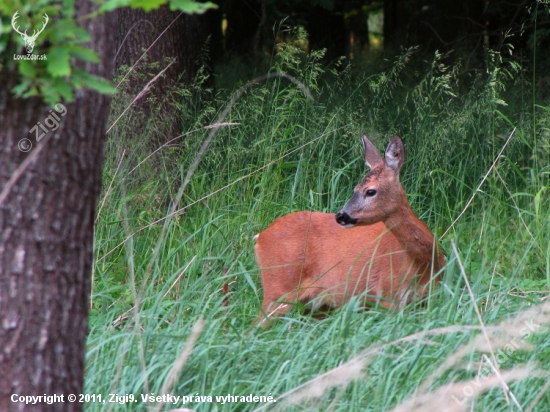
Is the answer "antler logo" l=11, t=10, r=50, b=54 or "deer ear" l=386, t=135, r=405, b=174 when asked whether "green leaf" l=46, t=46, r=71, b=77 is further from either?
"deer ear" l=386, t=135, r=405, b=174

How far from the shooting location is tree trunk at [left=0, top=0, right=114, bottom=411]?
1921mm

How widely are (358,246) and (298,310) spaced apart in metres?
1.01

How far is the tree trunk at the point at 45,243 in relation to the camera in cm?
192

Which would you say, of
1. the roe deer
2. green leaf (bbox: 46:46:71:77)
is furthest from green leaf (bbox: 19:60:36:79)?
the roe deer

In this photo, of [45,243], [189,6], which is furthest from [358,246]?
[189,6]

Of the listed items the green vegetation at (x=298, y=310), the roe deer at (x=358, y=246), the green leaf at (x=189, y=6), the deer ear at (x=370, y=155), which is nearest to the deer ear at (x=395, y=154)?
the roe deer at (x=358, y=246)

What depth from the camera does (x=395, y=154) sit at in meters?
4.49

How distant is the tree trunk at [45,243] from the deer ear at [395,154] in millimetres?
2651

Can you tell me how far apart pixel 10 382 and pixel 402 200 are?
2760mm

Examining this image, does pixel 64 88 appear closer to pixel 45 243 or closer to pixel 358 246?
pixel 45 243

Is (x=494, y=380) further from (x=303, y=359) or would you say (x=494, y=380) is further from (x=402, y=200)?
(x=402, y=200)

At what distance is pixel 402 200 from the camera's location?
431cm

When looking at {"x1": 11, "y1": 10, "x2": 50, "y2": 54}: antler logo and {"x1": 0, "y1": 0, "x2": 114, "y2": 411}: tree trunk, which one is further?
{"x1": 0, "y1": 0, "x2": 114, "y2": 411}: tree trunk

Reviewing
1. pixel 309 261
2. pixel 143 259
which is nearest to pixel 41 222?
pixel 143 259
